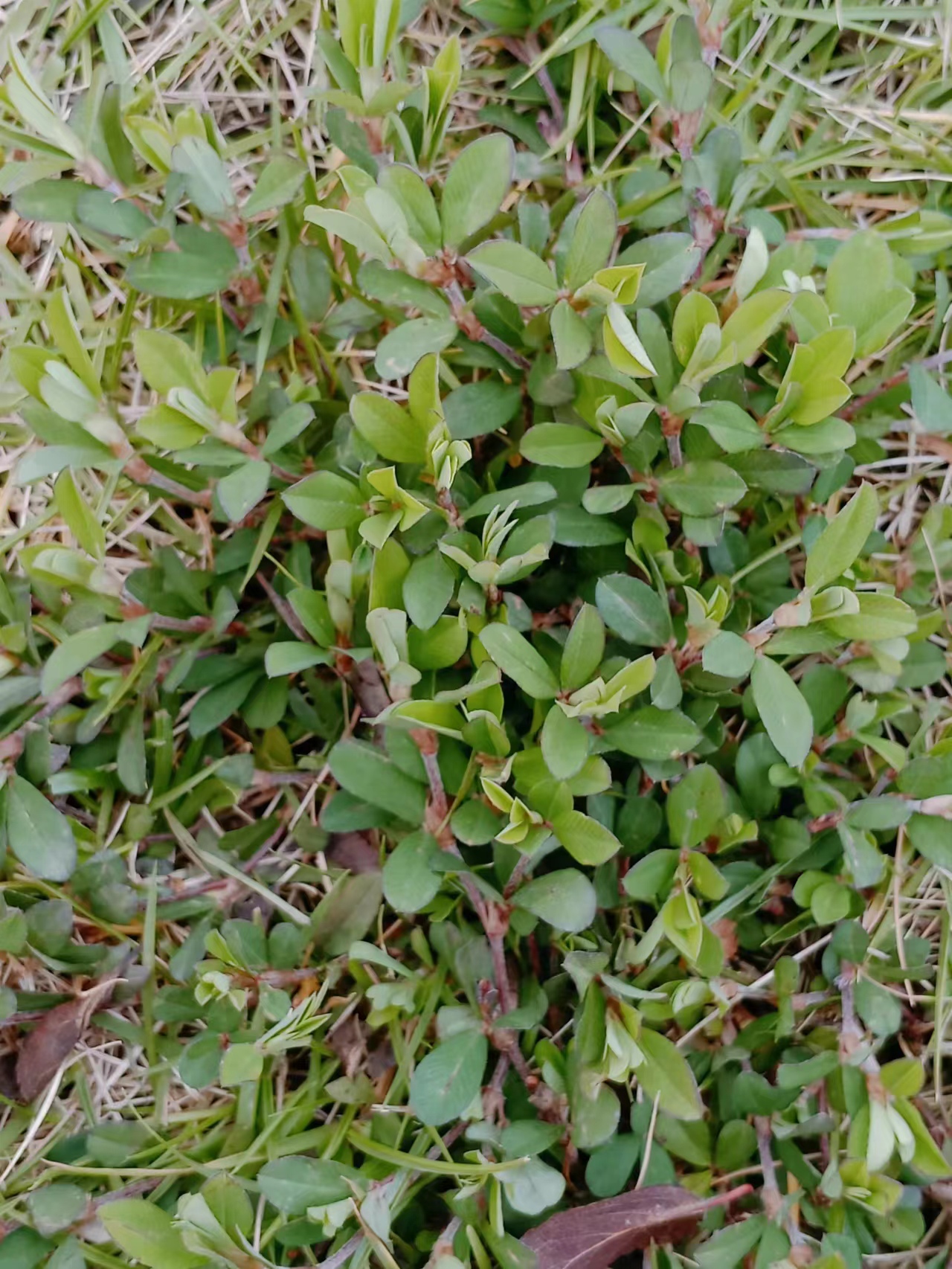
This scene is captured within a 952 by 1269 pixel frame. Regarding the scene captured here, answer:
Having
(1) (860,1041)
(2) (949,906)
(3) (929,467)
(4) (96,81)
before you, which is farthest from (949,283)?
(4) (96,81)

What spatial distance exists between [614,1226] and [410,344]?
1.06m

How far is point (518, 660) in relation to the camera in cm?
116

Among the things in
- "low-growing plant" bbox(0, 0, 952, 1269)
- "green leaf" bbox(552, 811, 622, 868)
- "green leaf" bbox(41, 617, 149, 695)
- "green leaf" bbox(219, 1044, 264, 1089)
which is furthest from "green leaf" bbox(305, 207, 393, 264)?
"green leaf" bbox(219, 1044, 264, 1089)

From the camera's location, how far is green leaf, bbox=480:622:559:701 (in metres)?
1.14

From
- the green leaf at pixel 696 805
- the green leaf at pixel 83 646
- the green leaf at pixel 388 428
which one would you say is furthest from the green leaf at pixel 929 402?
the green leaf at pixel 83 646

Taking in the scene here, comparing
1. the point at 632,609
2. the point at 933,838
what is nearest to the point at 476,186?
the point at 632,609

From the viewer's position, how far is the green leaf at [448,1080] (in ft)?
3.89

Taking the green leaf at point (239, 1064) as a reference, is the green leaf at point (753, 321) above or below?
above

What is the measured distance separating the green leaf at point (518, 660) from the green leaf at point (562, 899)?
0.21m

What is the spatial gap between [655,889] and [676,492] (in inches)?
18.9

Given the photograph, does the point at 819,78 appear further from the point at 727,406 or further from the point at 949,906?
the point at 949,906

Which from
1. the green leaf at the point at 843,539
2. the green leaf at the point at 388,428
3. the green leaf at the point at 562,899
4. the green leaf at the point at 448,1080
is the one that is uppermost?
the green leaf at the point at 388,428

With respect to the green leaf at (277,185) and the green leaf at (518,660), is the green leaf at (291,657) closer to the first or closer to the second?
the green leaf at (518,660)

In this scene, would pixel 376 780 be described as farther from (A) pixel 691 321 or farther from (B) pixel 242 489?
(A) pixel 691 321
